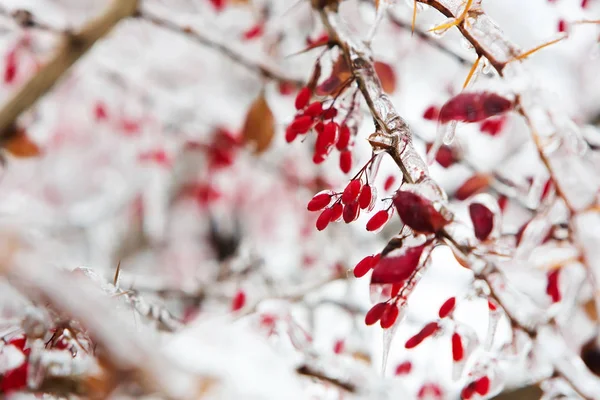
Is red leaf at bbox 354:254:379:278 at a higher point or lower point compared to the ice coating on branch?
higher

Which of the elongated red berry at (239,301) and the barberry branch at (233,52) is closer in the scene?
the barberry branch at (233,52)

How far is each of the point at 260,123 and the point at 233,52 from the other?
22 centimetres

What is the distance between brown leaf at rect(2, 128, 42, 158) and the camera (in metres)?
1.43

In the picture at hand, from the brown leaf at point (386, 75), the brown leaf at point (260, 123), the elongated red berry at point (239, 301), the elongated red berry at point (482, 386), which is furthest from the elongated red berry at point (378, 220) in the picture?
the elongated red berry at point (239, 301)

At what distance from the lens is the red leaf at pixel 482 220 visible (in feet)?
2.24

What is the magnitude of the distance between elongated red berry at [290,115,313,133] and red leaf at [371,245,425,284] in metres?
0.27

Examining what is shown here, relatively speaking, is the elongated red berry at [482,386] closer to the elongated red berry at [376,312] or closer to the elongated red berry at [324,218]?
the elongated red berry at [376,312]

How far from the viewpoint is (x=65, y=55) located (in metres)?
1.24

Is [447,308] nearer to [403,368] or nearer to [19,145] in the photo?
[403,368]

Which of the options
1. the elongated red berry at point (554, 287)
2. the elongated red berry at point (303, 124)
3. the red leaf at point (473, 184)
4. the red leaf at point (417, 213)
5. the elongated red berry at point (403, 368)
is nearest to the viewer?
the red leaf at point (417, 213)

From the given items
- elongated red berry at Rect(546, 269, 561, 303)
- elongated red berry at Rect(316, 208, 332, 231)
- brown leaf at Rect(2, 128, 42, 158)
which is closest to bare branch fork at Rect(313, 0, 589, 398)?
elongated red berry at Rect(316, 208, 332, 231)

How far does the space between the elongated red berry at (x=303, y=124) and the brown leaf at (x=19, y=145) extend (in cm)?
100

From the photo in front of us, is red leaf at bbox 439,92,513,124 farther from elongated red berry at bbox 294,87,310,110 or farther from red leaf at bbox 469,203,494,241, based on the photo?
elongated red berry at bbox 294,87,310,110

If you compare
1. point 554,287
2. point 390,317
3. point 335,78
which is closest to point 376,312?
point 390,317
